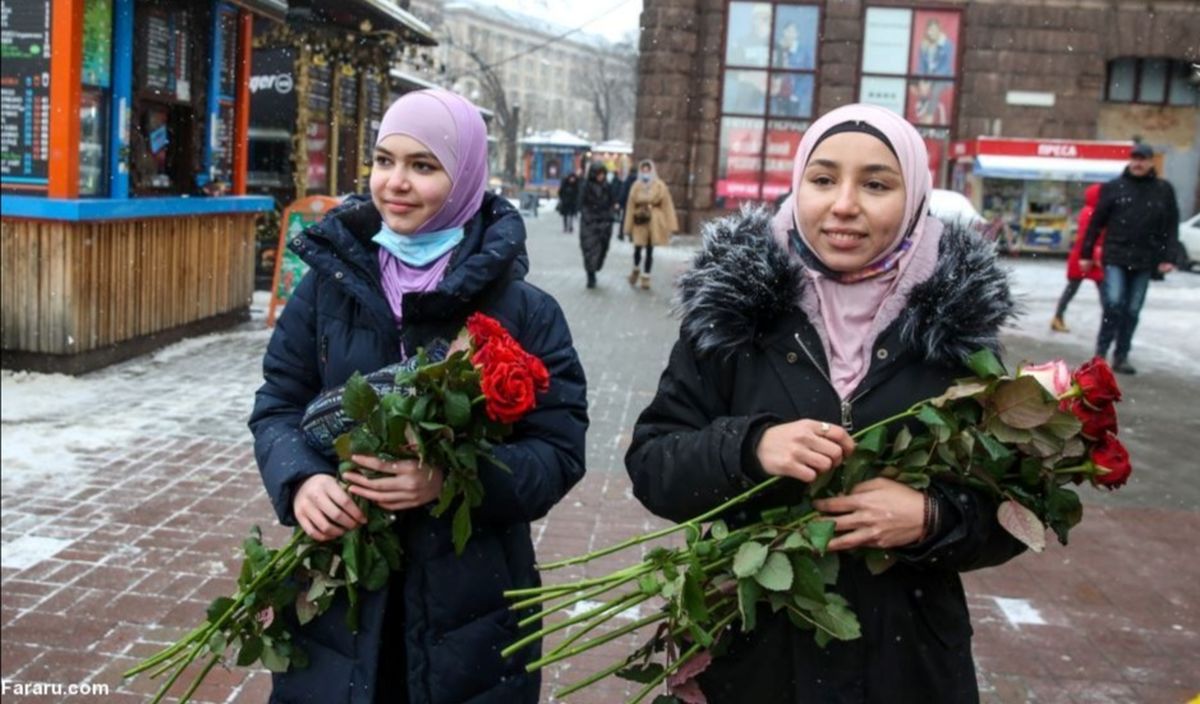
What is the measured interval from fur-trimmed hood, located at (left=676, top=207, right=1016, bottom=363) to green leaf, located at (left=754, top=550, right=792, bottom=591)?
0.43m

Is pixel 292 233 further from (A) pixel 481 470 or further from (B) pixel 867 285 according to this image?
(B) pixel 867 285

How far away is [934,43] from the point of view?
24.2 m

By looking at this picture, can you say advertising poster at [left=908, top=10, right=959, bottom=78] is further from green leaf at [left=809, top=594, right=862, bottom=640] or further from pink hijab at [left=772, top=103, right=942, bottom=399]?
green leaf at [left=809, top=594, right=862, bottom=640]

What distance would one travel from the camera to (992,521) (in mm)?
2047

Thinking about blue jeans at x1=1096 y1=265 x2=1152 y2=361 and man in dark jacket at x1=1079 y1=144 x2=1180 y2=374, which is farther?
blue jeans at x1=1096 y1=265 x2=1152 y2=361

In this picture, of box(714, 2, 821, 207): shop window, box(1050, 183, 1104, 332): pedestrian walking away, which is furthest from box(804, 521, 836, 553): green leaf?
box(714, 2, 821, 207): shop window

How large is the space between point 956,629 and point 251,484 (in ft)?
15.4

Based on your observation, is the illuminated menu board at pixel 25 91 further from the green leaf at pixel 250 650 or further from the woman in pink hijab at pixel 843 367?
the woman in pink hijab at pixel 843 367

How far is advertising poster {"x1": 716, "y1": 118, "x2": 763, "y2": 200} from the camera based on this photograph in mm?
25109

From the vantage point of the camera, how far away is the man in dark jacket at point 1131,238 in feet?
32.6

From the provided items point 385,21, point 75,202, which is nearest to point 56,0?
point 75,202

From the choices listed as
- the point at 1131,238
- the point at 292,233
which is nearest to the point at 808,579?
the point at 1131,238

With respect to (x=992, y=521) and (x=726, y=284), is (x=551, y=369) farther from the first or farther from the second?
(x=992, y=521)
